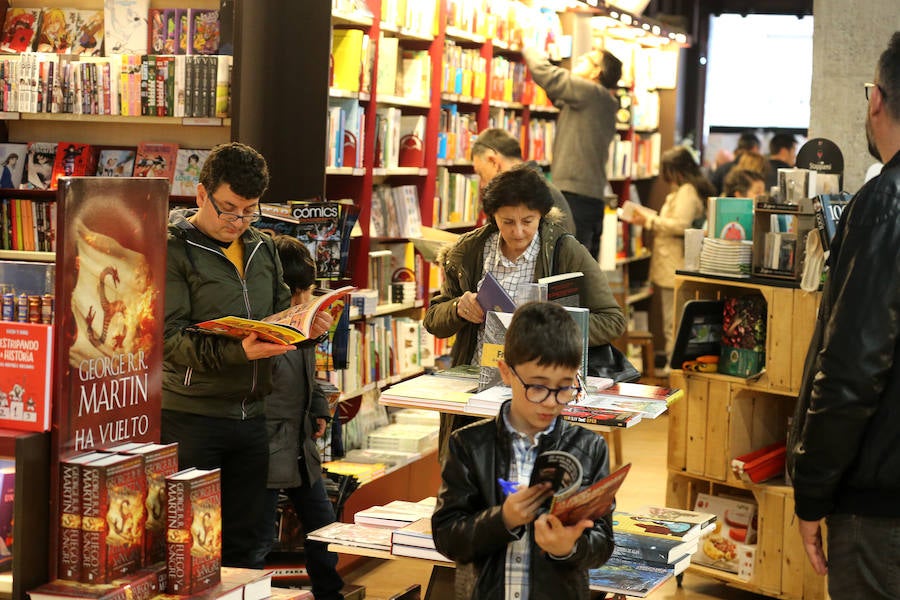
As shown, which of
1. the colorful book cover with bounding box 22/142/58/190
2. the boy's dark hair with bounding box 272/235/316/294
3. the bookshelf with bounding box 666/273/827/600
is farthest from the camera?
the colorful book cover with bounding box 22/142/58/190

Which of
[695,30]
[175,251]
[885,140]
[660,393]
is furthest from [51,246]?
[695,30]

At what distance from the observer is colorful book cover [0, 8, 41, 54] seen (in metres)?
5.70

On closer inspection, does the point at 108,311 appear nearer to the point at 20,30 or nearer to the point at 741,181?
the point at 20,30

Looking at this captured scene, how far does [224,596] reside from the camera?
2613mm

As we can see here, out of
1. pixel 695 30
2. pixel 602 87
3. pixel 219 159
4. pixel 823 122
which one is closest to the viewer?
pixel 219 159

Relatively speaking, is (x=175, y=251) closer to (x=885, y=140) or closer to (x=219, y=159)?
(x=219, y=159)

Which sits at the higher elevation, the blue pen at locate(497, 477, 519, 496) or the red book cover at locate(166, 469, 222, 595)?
the blue pen at locate(497, 477, 519, 496)

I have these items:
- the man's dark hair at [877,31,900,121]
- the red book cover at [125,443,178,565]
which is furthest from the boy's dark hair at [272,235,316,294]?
the man's dark hair at [877,31,900,121]

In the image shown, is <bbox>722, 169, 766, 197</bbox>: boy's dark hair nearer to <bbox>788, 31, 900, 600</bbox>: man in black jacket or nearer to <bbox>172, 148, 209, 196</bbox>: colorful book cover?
<bbox>172, 148, 209, 196</bbox>: colorful book cover

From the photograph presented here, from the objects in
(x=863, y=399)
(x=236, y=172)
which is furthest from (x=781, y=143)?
(x=863, y=399)

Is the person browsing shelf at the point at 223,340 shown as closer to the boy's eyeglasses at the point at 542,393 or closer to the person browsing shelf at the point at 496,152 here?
the boy's eyeglasses at the point at 542,393

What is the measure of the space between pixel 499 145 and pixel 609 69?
2056 mm

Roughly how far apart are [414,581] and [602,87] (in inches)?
148

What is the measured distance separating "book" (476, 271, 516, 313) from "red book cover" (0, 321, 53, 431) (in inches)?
61.1
